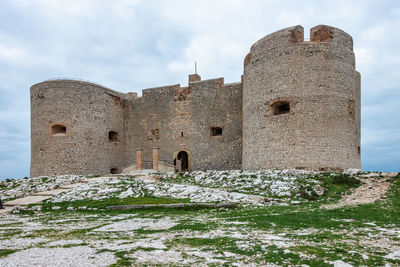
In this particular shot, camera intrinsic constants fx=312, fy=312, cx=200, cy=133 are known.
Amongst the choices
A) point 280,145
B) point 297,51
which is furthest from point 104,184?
point 297,51

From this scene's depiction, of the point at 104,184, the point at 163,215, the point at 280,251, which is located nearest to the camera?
the point at 280,251

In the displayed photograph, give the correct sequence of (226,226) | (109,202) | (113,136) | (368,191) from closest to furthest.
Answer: (226,226)
(109,202)
(368,191)
(113,136)

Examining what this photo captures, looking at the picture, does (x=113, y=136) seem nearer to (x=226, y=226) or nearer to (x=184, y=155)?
(x=184, y=155)

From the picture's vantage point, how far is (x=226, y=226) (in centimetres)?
598

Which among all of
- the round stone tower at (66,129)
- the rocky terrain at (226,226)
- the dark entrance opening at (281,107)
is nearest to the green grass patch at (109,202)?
the rocky terrain at (226,226)

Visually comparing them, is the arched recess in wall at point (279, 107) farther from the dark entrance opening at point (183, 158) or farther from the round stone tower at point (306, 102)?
the dark entrance opening at point (183, 158)

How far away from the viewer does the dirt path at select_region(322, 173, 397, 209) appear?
8955mm

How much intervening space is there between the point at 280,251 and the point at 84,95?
18.7m

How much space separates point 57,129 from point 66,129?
86cm

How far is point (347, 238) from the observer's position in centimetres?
500

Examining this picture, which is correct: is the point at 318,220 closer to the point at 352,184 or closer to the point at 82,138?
the point at 352,184

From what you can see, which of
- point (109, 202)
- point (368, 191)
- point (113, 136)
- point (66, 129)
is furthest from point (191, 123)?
point (368, 191)

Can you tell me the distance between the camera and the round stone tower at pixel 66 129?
1953 cm

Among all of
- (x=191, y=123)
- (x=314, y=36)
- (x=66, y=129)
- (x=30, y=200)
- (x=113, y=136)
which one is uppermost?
(x=314, y=36)
